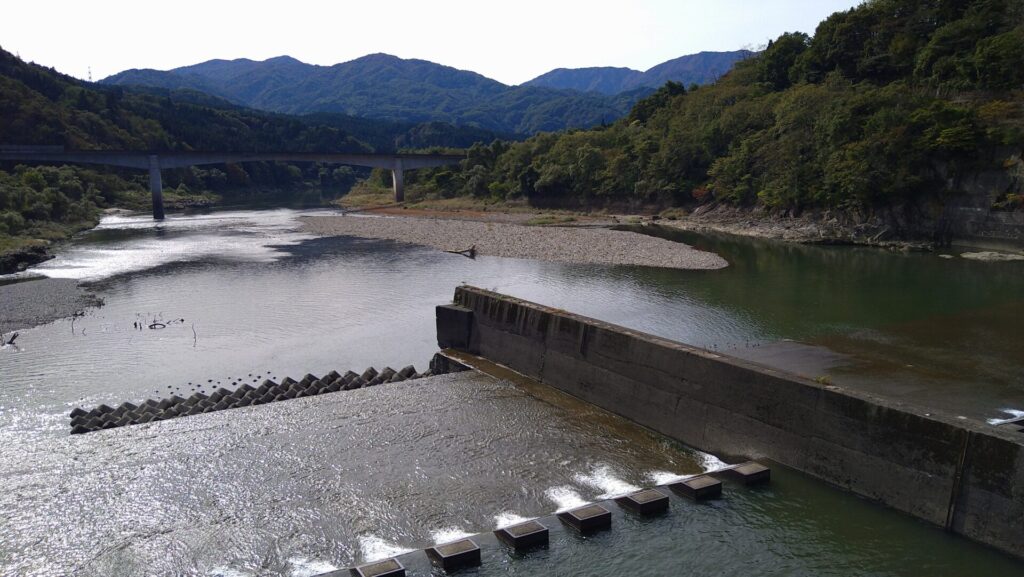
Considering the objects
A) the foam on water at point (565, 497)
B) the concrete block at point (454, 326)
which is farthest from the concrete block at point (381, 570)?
the concrete block at point (454, 326)

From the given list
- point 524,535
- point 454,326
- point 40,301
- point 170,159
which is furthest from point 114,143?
point 524,535

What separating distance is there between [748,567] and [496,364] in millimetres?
11560

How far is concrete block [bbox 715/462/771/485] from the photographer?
12.8 meters

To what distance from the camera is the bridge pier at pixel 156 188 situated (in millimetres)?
83312

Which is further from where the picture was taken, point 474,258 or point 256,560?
point 474,258

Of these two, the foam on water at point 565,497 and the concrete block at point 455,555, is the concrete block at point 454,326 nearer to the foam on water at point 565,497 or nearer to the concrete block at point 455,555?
the foam on water at point 565,497

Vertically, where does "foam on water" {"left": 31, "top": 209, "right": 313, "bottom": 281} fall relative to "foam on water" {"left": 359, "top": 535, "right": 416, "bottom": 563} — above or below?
below

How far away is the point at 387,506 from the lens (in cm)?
1244

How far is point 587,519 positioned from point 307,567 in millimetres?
4548

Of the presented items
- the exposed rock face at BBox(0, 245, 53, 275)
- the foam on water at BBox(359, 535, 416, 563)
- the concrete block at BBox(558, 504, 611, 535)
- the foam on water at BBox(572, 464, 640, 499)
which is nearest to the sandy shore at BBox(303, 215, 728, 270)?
the exposed rock face at BBox(0, 245, 53, 275)

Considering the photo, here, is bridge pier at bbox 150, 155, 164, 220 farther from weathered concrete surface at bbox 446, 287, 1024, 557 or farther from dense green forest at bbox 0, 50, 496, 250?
weathered concrete surface at bbox 446, 287, 1024, 557

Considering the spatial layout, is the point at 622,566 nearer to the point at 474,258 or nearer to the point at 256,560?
the point at 256,560

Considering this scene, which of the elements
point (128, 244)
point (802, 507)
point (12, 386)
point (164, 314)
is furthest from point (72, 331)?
point (128, 244)

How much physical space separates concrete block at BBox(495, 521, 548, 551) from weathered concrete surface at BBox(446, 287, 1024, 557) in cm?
524
